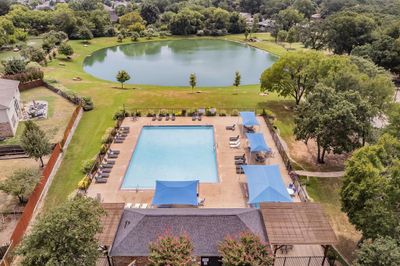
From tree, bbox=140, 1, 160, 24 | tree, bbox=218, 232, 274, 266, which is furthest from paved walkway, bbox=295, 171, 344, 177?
tree, bbox=140, 1, 160, 24

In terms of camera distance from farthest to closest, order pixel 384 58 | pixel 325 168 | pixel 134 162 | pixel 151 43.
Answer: pixel 151 43
pixel 384 58
pixel 134 162
pixel 325 168

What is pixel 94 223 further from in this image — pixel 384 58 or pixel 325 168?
pixel 384 58

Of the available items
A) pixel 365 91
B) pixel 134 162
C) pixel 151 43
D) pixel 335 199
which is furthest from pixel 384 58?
pixel 151 43

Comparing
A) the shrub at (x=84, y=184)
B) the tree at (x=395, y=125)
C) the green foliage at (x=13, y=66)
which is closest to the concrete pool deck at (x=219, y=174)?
the shrub at (x=84, y=184)

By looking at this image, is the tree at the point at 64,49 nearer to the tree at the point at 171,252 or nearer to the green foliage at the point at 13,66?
the green foliage at the point at 13,66

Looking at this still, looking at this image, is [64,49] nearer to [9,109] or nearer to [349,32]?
[9,109]

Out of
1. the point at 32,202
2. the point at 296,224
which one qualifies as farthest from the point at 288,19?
the point at 32,202

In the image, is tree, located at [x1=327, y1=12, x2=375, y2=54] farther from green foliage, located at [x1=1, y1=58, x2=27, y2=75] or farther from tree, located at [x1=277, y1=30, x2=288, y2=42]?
green foliage, located at [x1=1, y1=58, x2=27, y2=75]
